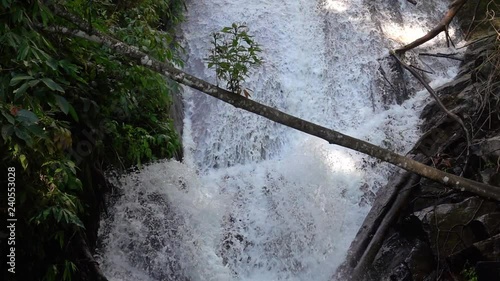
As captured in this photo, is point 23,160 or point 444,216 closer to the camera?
point 23,160

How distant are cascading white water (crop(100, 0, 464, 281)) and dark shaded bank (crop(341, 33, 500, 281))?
77 centimetres

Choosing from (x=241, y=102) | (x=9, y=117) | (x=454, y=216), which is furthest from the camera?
(x=454, y=216)

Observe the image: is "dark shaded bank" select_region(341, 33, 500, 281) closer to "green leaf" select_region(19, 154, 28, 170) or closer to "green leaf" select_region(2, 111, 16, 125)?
"green leaf" select_region(19, 154, 28, 170)

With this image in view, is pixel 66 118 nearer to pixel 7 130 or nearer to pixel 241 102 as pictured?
pixel 241 102

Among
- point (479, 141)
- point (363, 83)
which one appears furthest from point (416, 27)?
point (479, 141)

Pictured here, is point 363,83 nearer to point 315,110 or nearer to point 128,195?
point 315,110

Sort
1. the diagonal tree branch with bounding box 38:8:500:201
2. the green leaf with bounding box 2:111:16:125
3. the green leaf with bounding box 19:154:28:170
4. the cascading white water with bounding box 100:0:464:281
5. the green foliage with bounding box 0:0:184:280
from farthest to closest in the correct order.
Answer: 1. the cascading white water with bounding box 100:0:464:281
2. the diagonal tree branch with bounding box 38:8:500:201
3. the green leaf with bounding box 19:154:28:170
4. the green foliage with bounding box 0:0:184:280
5. the green leaf with bounding box 2:111:16:125

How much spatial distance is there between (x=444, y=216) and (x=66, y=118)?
410 centimetres

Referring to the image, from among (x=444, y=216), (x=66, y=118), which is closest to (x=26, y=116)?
(x=66, y=118)

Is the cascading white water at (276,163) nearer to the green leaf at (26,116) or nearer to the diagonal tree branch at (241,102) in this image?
the diagonal tree branch at (241,102)

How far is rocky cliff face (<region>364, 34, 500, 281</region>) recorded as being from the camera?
16.7ft

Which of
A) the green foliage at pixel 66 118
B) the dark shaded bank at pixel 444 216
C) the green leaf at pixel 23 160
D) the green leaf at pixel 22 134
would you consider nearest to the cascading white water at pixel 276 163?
the green foliage at pixel 66 118

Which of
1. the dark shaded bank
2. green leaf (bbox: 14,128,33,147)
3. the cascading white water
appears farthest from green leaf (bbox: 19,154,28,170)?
the dark shaded bank

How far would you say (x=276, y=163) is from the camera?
8211 millimetres
